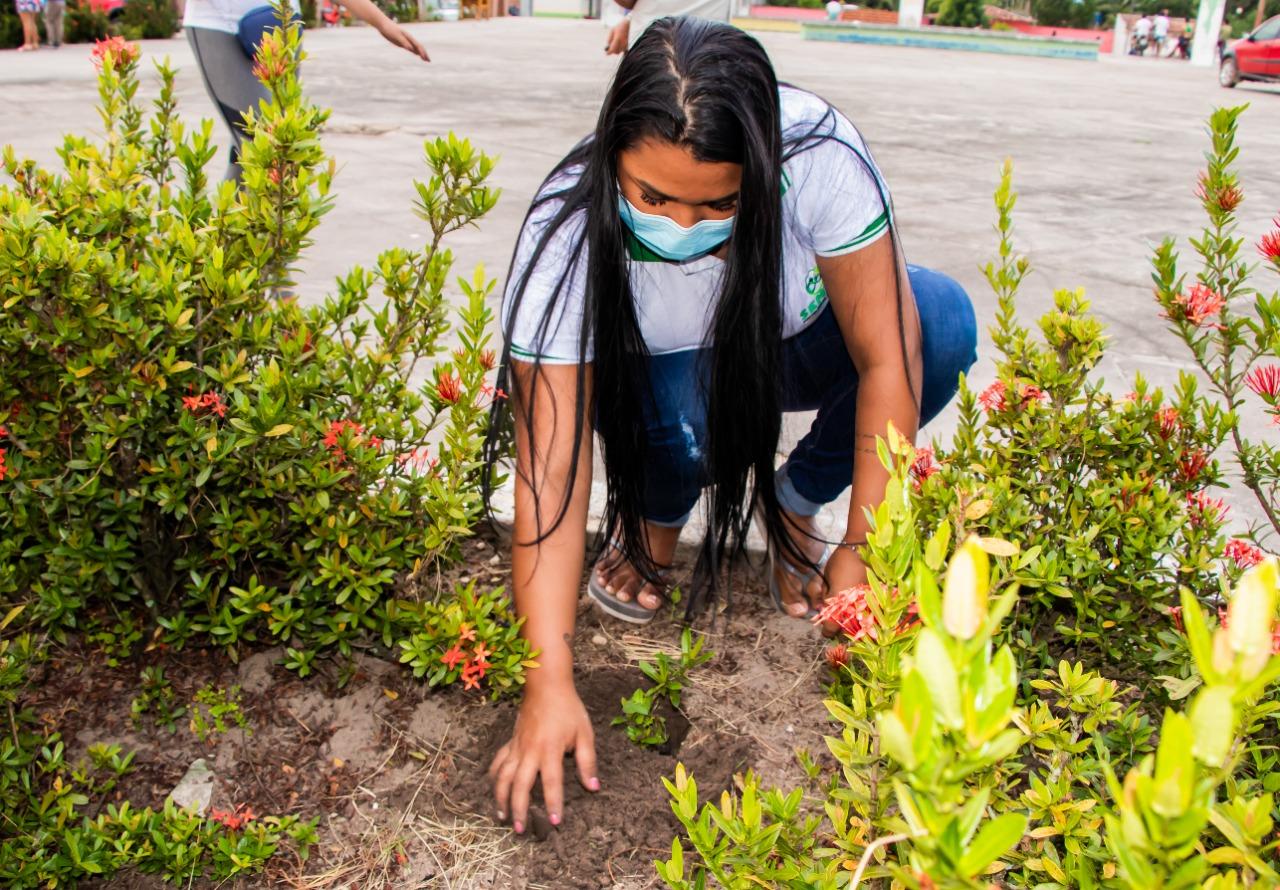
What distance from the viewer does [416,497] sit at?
1980mm

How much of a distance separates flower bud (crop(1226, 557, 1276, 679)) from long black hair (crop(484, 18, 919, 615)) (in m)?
1.25

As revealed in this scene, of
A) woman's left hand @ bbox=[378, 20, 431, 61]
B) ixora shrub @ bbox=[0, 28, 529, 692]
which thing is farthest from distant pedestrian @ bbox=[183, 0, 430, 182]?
ixora shrub @ bbox=[0, 28, 529, 692]

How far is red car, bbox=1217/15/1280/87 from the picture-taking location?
706 inches

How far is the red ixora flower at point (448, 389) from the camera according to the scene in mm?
1844

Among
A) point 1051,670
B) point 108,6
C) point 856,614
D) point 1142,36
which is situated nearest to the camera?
point 856,614

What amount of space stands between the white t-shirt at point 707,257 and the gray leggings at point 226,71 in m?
2.38

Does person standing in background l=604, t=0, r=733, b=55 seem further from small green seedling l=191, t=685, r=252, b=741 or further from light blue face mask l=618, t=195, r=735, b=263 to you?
small green seedling l=191, t=685, r=252, b=741

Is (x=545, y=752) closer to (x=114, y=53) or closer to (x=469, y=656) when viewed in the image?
(x=469, y=656)

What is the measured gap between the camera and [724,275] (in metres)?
1.87

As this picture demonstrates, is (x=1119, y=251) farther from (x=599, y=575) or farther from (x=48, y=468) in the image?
(x=48, y=468)

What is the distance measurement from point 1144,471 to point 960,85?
15820mm

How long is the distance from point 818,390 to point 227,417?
4.25 feet

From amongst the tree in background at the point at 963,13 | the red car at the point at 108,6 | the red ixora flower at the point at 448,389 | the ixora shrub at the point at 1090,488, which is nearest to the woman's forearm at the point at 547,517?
the red ixora flower at the point at 448,389

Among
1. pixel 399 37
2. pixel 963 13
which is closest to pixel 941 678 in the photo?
pixel 399 37
